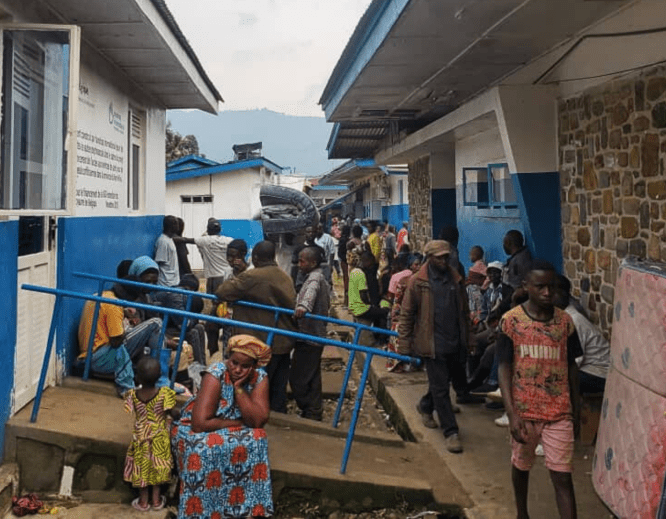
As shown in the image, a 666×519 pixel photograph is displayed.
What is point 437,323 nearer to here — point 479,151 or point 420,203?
point 479,151

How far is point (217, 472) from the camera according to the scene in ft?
11.7

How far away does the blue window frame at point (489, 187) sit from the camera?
7830 millimetres

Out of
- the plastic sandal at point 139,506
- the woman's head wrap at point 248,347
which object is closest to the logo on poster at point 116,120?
the woman's head wrap at point 248,347

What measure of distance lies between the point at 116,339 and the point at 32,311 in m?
0.66

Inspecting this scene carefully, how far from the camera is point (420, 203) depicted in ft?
41.9

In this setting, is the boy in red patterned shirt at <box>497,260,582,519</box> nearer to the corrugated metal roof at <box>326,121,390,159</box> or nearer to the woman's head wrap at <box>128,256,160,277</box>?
the woman's head wrap at <box>128,256,160,277</box>

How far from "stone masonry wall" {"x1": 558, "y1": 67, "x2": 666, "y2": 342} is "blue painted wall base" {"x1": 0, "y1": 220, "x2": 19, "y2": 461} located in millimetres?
4310

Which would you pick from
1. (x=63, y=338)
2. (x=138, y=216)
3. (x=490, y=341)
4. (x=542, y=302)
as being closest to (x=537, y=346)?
(x=542, y=302)

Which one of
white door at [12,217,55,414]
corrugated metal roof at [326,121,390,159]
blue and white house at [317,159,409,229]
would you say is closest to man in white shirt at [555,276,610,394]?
white door at [12,217,55,414]

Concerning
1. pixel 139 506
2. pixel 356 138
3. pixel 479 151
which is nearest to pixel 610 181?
pixel 479 151

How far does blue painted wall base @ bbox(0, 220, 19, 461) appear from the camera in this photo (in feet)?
13.0

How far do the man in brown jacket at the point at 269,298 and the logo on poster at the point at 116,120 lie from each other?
2.29 metres

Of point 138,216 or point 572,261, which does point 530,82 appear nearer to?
point 572,261

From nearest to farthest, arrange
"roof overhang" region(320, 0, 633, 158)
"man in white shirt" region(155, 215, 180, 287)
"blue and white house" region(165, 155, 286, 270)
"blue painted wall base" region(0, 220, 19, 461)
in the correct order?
"blue painted wall base" region(0, 220, 19, 461), "roof overhang" region(320, 0, 633, 158), "man in white shirt" region(155, 215, 180, 287), "blue and white house" region(165, 155, 286, 270)
